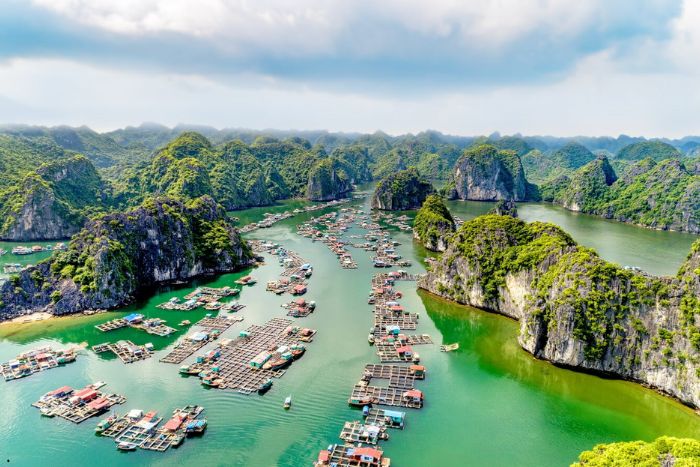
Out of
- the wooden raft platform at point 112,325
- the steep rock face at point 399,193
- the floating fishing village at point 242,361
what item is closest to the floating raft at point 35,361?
the floating fishing village at point 242,361

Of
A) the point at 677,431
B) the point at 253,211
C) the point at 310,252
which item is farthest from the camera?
the point at 253,211

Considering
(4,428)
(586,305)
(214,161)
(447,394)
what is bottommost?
(4,428)

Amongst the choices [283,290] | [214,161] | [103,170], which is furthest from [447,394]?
[103,170]

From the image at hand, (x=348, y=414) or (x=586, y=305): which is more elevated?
(x=586, y=305)

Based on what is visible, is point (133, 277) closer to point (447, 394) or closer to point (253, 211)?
point (447, 394)

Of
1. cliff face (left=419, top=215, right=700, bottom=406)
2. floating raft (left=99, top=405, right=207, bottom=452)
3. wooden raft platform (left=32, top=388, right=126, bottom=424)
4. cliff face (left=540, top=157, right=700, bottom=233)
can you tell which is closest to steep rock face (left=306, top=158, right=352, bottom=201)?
cliff face (left=540, top=157, right=700, bottom=233)

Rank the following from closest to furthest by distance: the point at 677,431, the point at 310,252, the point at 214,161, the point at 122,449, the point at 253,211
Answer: the point at 122,449 < the point at 677,431 < the point at 310,252 < the point at 253,211 < the point at 214,161
